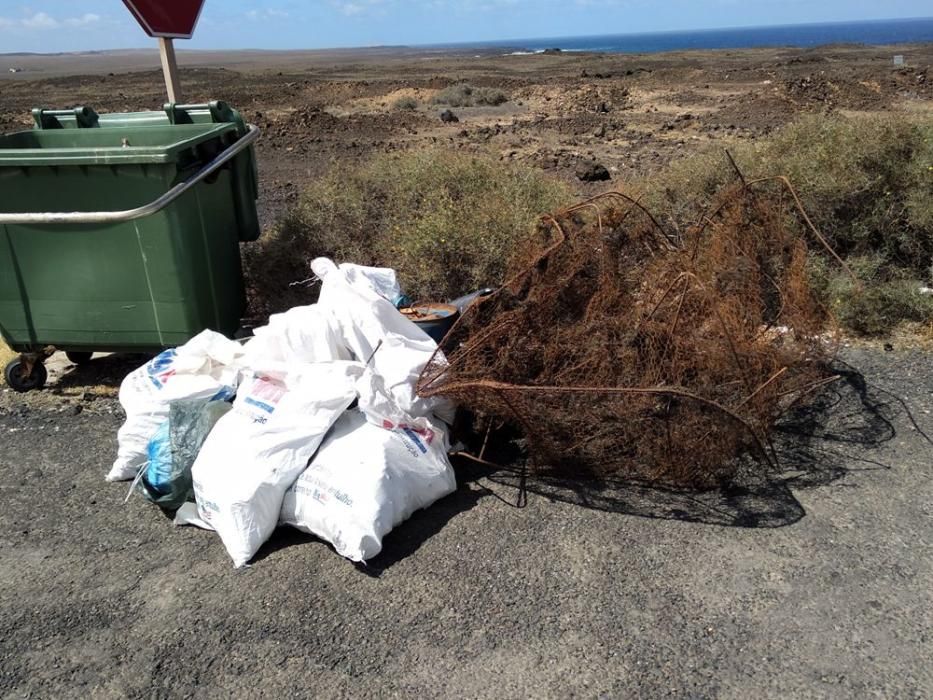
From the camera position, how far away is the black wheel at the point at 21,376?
4.26 m

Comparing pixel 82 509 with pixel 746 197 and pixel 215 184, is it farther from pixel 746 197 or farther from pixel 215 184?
pixel 746 197

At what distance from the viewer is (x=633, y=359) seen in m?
3.10

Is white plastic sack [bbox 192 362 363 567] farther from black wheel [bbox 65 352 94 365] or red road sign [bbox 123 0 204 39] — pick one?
red road sign [bbox 123 0 204 39]

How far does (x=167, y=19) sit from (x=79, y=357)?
2.13 metres

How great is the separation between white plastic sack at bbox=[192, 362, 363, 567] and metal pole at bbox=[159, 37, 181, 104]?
9.15 ft

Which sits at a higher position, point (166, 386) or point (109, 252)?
point (109, 252)

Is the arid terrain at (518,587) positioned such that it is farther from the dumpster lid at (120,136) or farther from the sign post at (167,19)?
the sign post at (167,19)

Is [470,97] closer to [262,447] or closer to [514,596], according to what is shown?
[262,447]

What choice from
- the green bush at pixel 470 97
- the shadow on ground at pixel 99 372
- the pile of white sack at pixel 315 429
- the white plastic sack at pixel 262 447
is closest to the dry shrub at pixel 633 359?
the pile of white sack at pixel 315 429

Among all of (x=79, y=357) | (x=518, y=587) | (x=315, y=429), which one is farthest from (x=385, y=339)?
(x=79, y=357)


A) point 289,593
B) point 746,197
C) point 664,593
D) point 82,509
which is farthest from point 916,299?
point 82,509

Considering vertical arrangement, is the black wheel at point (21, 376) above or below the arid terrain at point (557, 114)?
above

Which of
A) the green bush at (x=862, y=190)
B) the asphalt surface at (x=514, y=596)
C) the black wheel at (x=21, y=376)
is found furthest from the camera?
the green bush at (x=862, y=190)

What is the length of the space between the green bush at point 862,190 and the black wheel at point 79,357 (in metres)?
4.02
